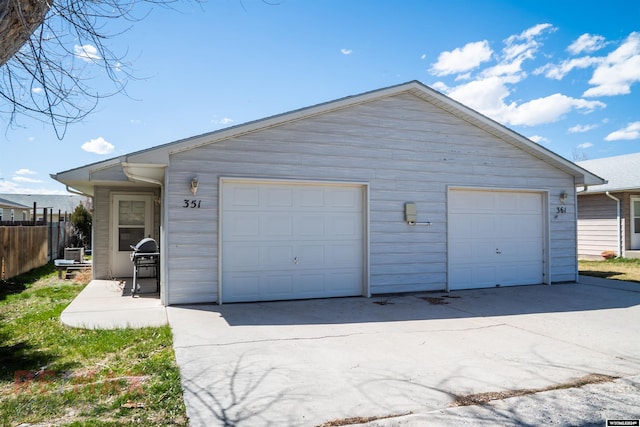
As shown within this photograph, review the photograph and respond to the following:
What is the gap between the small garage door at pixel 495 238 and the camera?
946 cm

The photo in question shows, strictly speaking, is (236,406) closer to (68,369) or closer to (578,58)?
(68,369)

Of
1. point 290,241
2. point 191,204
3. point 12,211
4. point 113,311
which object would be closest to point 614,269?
point 290,241

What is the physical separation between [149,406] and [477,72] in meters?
14.0

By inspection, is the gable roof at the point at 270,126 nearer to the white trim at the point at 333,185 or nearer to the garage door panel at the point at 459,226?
the white trim at the point at 333,185

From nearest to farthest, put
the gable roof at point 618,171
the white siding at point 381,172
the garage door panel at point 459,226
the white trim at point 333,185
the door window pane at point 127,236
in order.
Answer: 1. the white siding at point 381,172
2. the white trim at point 333,185
3. the garage door panel at point 459,226
4. the door window pane at point 127,236
5. the gable roof at point 618,171

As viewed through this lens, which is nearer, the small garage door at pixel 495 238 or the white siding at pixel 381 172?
the white siding at pixel 381 172

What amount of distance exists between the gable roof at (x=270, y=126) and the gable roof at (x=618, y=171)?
245 inches

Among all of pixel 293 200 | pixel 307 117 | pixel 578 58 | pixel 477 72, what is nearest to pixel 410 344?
pixel 293 200

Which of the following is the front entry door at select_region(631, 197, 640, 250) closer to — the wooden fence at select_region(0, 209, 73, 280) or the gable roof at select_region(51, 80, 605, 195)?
the gable roof at select_region(51, 80, 605, 195)

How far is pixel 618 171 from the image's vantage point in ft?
57.3

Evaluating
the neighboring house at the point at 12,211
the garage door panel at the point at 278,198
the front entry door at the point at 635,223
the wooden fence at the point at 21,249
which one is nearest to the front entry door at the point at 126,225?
the wooden fence at the point at 21,249

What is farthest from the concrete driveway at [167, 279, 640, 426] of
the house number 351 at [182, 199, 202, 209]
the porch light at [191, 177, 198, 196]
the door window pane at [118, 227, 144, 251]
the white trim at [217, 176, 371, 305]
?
the door window pane at [118, 227, 144, 251]

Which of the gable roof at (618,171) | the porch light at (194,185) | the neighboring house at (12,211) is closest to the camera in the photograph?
the porch light at (194,185)

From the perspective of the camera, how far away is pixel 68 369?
442cm
